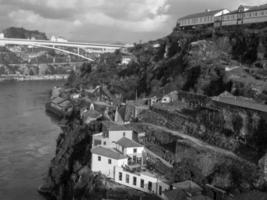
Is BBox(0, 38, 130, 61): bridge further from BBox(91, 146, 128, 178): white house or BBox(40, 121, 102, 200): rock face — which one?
BBox(91, 146, 128, 178): white house

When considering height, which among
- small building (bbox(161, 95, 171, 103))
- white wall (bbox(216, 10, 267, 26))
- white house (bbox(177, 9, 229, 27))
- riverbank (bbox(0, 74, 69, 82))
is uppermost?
white house (bbox(177, 9, 229, 27))

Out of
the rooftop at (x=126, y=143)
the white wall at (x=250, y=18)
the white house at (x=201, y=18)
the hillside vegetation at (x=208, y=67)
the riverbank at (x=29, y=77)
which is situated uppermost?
the white house at (x=201, y=18)

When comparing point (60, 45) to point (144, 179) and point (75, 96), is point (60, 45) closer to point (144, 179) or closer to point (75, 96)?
point (75, 96)

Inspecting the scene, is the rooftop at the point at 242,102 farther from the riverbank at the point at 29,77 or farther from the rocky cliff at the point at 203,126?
the riverbank at the point at 29,77

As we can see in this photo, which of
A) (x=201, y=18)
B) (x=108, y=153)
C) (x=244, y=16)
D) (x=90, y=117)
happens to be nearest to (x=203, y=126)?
(x=108, y=153)

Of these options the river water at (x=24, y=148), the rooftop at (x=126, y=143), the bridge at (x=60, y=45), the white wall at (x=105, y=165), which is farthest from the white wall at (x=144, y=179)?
the bridge at (x=60, y=45)

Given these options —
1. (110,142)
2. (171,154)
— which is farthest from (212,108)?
(110,142)

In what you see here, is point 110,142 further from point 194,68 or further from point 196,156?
point 194,68

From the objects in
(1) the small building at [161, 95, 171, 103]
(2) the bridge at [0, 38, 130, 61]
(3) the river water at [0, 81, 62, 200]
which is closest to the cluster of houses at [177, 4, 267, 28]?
(1) the small building at [161, 95, 171, 103]
